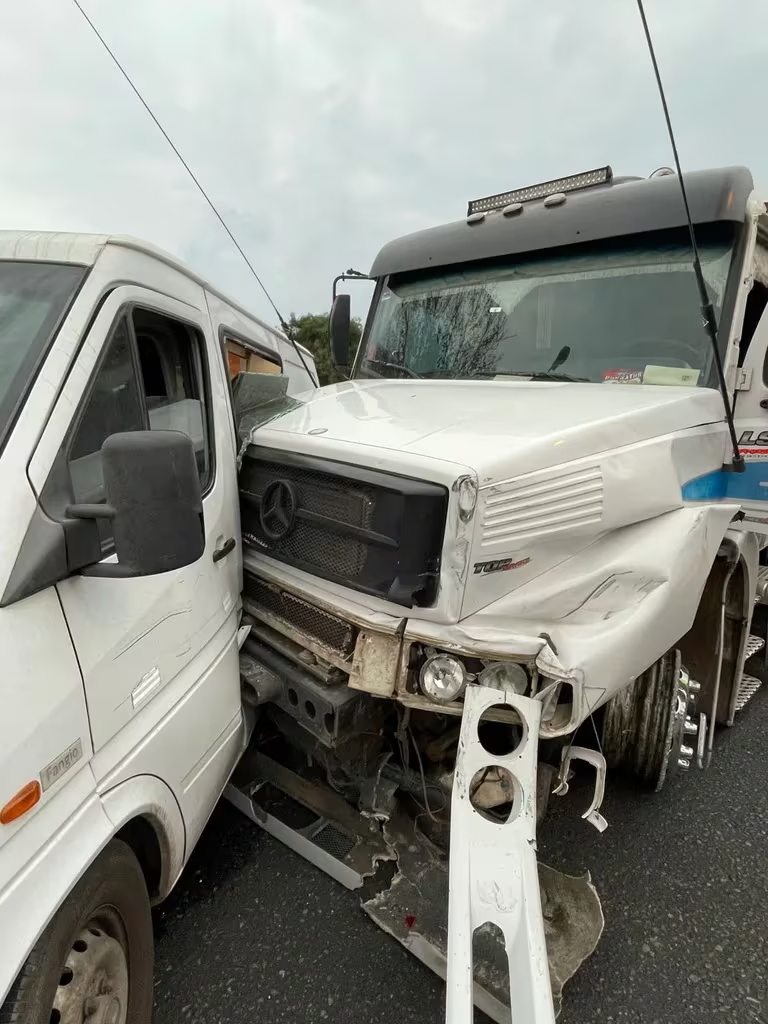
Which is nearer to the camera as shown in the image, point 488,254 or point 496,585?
point 496,585

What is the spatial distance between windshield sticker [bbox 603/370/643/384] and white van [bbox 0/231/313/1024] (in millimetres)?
1923

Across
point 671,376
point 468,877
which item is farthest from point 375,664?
point 671,376

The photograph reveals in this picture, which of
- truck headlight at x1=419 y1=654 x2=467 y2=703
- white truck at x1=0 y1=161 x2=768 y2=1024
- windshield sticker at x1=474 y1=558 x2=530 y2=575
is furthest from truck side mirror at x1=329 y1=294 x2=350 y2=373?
truck headlight at x1=419 y1=654 x2=467 y2=703

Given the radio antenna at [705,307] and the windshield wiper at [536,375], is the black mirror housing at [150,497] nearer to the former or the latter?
the radio antenna at [705,307]

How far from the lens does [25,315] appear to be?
180 centimetres

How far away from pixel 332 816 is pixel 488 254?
300 centimetres

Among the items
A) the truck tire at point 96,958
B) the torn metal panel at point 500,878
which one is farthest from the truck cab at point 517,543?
the truck tire at point 96,958

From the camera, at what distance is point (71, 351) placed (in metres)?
1.74


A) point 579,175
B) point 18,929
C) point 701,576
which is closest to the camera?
point 18,929

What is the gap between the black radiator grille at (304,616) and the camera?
7.59ft

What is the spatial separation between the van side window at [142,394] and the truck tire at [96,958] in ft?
2.96

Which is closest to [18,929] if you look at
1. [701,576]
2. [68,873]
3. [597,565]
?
[68,873]

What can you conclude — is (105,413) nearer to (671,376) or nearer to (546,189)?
(671,376)

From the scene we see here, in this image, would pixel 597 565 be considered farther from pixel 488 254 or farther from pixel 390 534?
pixel 488 254
